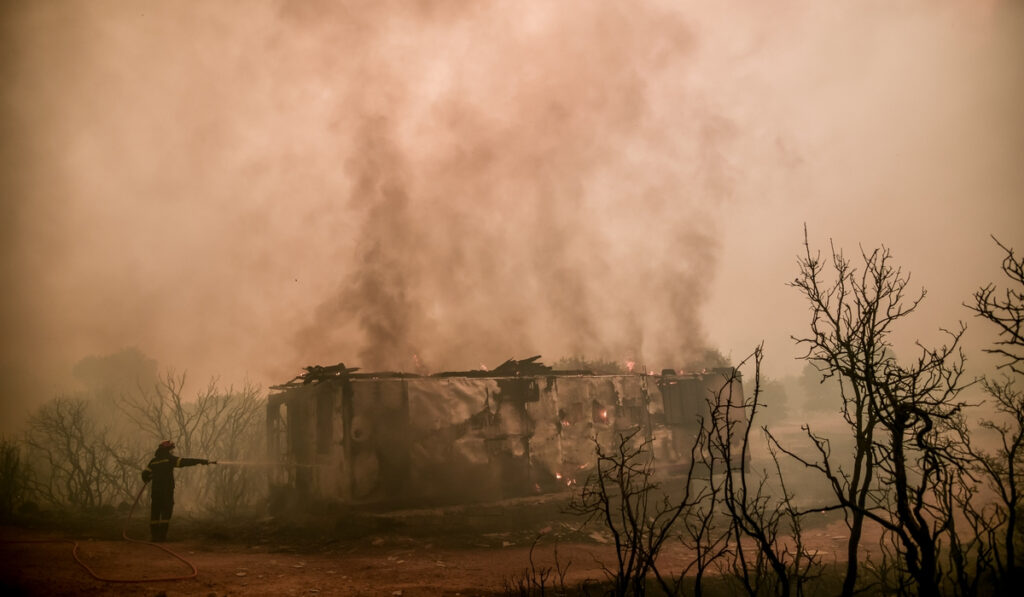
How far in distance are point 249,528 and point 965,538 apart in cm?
1858

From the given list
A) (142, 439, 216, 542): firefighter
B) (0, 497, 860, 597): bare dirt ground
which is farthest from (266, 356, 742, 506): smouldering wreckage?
(142, 439, 216, 542): firefighter

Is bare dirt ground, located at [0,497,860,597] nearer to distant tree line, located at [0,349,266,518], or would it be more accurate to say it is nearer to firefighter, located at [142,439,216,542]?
firefighter, located at [142,439,216,542]

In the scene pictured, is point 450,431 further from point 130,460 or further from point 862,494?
point 862,494

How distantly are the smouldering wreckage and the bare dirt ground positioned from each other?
70 centimetres

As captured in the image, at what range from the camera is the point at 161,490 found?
405 inches

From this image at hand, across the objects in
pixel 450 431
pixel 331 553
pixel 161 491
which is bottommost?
pixel 331 553

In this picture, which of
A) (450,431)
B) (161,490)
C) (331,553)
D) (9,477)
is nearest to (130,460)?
(9,477)

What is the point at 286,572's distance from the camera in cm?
845

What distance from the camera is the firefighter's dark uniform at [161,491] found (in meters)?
10.0

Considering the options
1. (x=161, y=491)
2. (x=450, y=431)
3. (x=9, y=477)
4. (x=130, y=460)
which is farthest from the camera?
(x=130, y=460)

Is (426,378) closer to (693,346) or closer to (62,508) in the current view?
(62,508)

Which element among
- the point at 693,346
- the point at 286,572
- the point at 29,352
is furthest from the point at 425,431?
the point at 29,352

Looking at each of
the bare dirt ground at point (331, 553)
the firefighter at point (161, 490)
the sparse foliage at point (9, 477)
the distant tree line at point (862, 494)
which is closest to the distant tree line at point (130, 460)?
the sparse foliage at point (9, 477)

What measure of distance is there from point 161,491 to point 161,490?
0.02 metres
